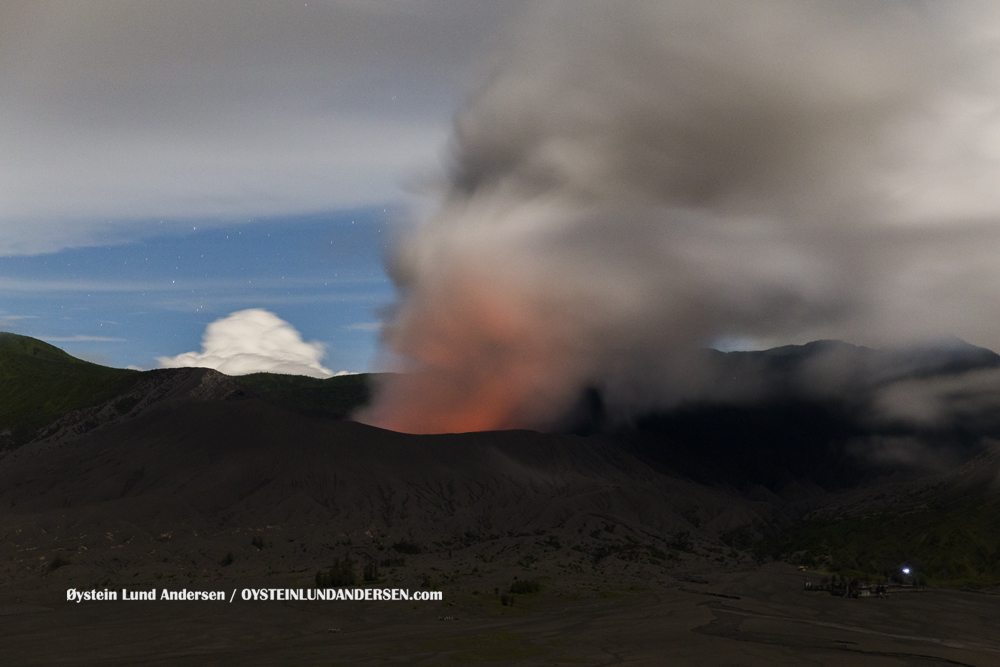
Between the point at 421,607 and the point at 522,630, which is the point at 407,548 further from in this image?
the point at 522,630

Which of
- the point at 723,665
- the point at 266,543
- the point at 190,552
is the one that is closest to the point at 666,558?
the point at 266,543

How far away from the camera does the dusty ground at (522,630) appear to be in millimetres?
91250

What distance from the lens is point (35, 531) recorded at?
17588cm

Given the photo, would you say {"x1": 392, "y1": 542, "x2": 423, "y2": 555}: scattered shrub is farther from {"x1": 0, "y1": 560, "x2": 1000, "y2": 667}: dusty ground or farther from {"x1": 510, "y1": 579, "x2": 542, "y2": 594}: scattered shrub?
{"x1": 510, "y1": 579, "x2": 542, "y2": 594}: scattered shrub

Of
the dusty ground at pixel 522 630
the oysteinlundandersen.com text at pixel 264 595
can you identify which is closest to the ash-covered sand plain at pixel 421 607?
the dusty ground at pixel 522 630

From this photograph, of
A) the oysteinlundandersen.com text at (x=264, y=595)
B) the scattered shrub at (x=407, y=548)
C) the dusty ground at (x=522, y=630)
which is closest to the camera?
the dusty ground at (x=522, y=630)

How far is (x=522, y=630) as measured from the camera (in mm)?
110562

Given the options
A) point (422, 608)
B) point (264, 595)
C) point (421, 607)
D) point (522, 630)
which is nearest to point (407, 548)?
point (264, 595)

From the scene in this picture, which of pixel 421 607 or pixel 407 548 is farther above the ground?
pixel 407 548

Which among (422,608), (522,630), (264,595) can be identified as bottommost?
(522,630)

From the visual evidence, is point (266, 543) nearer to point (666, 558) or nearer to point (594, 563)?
point (594, 563)

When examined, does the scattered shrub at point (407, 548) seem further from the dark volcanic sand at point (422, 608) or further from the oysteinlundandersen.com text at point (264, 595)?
the oysteinlundandersen.com text at point (264, 595)

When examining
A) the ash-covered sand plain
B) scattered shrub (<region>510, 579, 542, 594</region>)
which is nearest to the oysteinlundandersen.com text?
the ash-covered sand plain

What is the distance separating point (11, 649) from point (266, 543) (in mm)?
88635
